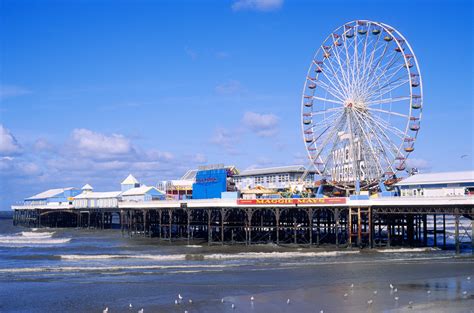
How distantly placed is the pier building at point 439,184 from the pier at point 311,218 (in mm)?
1997

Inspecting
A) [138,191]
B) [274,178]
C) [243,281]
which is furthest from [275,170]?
[243,281]

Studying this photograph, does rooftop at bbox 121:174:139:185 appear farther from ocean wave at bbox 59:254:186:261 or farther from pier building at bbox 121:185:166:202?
ocean wave at bbox 59:254:186:261

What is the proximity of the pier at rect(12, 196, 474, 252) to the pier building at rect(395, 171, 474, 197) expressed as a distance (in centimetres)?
200

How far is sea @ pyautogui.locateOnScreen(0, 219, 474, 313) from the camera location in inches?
987

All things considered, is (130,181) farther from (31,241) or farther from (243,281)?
(243,281)

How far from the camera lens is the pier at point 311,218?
147 feet

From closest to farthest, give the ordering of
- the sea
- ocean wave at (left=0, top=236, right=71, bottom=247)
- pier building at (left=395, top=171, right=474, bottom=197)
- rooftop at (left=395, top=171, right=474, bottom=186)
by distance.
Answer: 1. the sea
2. pier building at (left=395, top=171, right=474, bottom=197)
3. rooftop at (left=395, top=171, right=474, bottom=186)
4. ocean wave at (left=0, top=236, right=71, bottom=247)

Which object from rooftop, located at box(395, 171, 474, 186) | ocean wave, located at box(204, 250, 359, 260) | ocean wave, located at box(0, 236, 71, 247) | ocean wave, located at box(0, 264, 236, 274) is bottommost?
ocean wave, located at box(0, 236, 71, 247)

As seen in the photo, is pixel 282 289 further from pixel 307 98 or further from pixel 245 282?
pixel 307 98

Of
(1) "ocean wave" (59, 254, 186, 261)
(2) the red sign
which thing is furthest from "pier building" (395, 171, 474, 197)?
(1) "ocean wave" (59, 254, 186, 261)

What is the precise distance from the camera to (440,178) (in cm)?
4931

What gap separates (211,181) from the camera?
68.9m

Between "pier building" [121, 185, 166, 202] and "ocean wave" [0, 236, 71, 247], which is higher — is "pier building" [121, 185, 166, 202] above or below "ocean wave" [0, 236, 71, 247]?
above

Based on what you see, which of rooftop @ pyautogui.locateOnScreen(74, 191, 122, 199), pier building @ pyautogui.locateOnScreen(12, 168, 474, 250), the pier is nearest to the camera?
the pier
